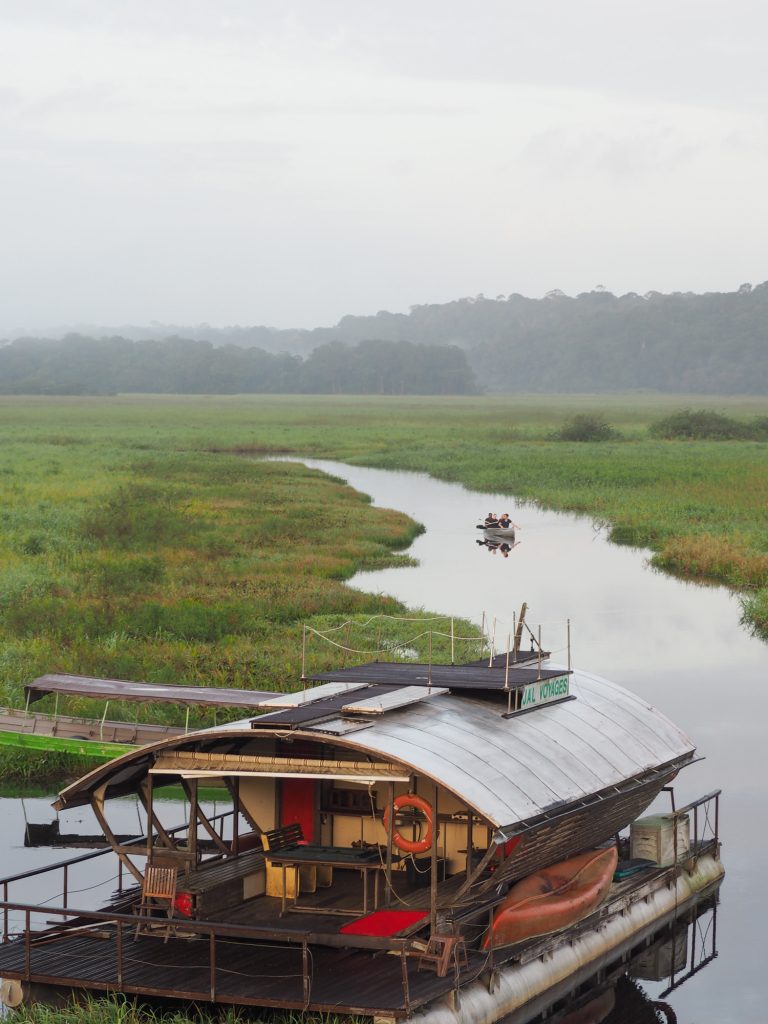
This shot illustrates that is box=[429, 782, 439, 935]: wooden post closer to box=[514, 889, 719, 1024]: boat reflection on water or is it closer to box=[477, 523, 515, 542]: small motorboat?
box=[514, 889, 719, 1024]: boat reflection on water

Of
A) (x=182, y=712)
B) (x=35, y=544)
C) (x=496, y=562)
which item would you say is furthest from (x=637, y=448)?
(x=182, y=712)

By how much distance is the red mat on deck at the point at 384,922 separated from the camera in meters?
17.4

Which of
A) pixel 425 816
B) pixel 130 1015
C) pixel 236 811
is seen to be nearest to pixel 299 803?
pixel 236 811

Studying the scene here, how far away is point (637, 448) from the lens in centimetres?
10938

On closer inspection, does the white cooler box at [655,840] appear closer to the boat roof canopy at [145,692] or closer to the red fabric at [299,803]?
the red fabric at [299,803]

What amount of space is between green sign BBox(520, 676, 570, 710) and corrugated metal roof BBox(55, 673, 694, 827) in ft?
0.46

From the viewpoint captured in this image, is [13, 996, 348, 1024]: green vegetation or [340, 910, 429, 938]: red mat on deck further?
[340, 910, 429, 938]: red mat on deck

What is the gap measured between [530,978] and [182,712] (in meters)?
13.7

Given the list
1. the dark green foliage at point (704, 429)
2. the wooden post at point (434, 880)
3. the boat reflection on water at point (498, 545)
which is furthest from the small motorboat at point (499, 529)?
the dark green foliage at point (704, 429)

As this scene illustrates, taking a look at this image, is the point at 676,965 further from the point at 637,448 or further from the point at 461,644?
the point at 637,448

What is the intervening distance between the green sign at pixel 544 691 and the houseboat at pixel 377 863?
0.04 m

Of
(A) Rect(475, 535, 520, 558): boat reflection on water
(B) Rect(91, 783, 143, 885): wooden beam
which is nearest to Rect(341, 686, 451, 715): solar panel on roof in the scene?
(B) Rect(91, 783, 143, 885): wooden beam

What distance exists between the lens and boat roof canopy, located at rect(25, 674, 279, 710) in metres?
25.0

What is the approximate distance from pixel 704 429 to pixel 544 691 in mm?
108964
